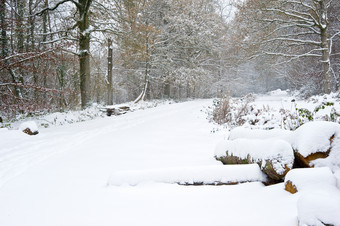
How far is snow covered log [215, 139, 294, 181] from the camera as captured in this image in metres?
2.33

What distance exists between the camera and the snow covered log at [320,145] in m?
2.24

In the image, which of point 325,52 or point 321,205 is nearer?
point 321,205

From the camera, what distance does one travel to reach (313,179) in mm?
1884

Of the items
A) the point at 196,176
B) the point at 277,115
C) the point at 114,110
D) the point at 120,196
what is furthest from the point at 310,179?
the point at 114,110

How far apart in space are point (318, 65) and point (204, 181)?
51.4 feet

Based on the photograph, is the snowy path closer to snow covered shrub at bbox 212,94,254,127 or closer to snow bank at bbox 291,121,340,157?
snow bank at bbox 291,121,340,157

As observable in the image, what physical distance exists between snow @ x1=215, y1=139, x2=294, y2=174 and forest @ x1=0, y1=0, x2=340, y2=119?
19.1 feet

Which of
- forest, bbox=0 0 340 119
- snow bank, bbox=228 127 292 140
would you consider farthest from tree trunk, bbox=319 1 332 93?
snow bank, bbox=228 127 292 140

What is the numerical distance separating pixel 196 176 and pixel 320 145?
1.40m

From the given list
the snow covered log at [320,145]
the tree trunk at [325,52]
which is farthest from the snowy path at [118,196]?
the tree trunk at [325,52]

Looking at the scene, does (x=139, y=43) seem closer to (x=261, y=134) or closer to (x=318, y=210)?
(x=261, y=134)

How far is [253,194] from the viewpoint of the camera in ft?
7.30

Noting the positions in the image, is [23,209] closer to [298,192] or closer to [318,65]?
[298,192]

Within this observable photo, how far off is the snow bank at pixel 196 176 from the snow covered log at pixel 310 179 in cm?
48
